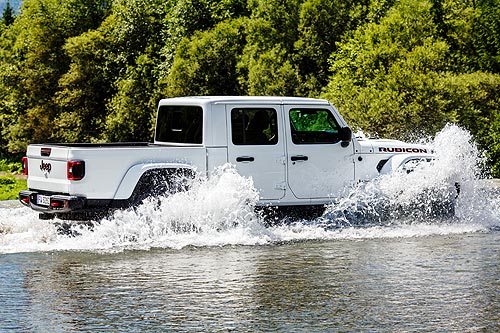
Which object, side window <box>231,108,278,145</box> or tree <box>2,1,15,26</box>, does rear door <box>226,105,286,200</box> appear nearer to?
side window <box>231,108,278,145</box>

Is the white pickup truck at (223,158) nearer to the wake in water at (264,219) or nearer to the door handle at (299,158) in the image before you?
the door handle at (299,158)

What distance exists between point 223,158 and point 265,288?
414 centimetres

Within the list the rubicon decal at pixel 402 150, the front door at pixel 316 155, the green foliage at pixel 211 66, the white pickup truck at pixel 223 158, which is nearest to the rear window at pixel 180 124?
the white pickup truck at pixel 223 158

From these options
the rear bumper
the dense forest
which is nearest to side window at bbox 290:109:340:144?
the rear bumper

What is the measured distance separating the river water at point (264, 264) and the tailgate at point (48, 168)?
0.63 meters

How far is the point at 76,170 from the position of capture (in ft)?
41.4

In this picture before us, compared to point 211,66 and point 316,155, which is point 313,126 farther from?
point 211,66

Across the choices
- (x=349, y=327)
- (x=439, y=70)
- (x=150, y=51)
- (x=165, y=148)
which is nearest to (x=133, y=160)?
(x=165, y=148)

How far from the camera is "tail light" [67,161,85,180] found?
12602mm

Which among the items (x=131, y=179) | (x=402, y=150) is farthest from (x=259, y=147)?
(x=402, y=150)

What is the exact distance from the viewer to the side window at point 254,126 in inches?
545

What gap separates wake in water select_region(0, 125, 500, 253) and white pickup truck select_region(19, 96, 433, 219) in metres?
0.22

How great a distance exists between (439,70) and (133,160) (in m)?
21.6

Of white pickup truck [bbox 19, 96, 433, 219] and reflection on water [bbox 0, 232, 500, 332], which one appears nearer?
reflection on water [bbox 0, 232, 500, 332]
